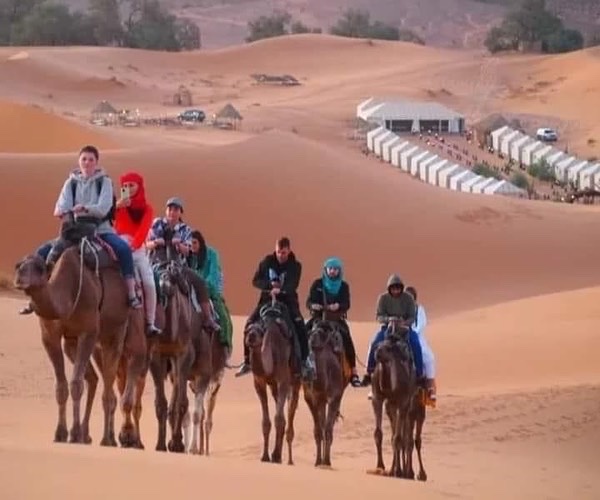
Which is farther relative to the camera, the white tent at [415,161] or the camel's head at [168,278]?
the white tent at [415,161]

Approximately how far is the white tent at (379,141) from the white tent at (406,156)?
2723 millimetres

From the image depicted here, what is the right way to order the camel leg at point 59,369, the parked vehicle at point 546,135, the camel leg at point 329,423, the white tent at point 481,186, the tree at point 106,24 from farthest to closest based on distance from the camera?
1. the tree at point 106,24
2. the parked vehicle at point 546,135
3. the white tent at point 481,186
4. the camel leg at point 329,423
5. the camel leg at point 59,369

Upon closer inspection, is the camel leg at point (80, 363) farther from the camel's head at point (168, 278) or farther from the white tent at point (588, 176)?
the white tent at point (588, 176)

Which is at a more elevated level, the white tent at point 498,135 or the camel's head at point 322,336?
the white tent at point 498,135

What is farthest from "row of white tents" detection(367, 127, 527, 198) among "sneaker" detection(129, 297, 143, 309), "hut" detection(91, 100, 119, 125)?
"sneaker" detection(129, 297, 143, 309)

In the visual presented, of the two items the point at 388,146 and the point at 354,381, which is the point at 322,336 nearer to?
the point at 354,381

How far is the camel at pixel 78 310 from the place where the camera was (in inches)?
449

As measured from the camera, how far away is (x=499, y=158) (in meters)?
65.5

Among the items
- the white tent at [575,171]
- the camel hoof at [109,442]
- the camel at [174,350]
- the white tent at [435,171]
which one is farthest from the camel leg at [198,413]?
the white tent at [575,171]

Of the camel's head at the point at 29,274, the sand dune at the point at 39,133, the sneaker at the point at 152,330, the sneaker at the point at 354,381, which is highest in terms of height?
the sand dune at the point at 39,133

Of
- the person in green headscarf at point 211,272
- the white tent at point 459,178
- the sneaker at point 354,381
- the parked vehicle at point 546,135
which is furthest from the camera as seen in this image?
the parked vehicle at point 546,135

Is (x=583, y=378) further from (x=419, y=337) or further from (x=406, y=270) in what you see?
(x=406, y=270)

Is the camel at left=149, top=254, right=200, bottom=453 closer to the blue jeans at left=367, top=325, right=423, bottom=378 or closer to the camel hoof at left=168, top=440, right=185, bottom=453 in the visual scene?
the camel hoof at left=168, top=440, right=185, bottom=453

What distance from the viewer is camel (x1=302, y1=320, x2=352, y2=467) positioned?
1579cm
